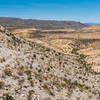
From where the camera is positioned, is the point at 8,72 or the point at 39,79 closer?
the point at 8,72

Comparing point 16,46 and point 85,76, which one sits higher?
point 16,46

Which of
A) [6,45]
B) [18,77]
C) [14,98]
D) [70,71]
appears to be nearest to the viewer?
[14,98]

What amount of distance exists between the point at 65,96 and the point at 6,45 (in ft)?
33.2

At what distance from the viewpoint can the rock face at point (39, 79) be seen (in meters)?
17.2

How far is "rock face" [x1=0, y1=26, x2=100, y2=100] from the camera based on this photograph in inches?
679

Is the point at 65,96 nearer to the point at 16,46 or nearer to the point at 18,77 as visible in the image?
the point at 18,77

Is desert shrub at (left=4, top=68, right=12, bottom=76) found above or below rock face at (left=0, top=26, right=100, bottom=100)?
above

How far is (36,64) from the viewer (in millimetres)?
23719

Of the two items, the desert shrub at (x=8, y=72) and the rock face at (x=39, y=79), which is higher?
the desert shrub at (x=8, y=72)

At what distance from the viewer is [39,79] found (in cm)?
2031

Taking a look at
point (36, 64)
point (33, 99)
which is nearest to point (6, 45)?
point (36, 64)

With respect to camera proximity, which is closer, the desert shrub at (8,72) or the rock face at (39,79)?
the rock face at (39,79)

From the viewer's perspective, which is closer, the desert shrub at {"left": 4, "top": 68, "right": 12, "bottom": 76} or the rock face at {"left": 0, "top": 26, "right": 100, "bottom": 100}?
the rock face at {"left": 0, "top": 26, "right": 100, "bottom": 100}

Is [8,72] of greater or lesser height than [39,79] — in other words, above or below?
above
